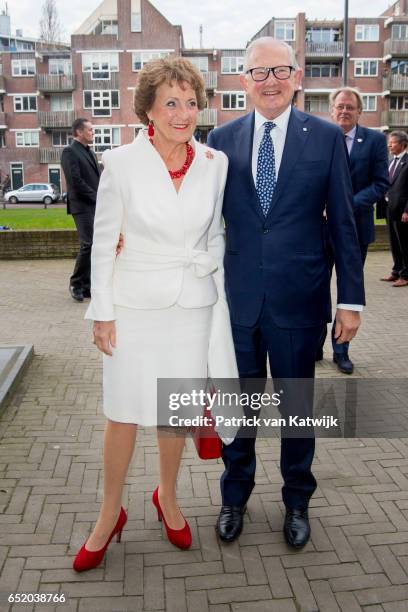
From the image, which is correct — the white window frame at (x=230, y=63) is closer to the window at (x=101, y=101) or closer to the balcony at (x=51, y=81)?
the window at (x=101, y=101)

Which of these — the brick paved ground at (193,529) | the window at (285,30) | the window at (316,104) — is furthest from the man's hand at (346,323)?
the window at (285,30)

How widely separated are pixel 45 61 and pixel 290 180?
5613 cm

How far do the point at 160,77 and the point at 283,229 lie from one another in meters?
0.84

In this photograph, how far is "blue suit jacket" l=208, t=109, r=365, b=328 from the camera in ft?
8.95

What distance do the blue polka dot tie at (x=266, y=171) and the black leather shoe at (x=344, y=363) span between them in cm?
310

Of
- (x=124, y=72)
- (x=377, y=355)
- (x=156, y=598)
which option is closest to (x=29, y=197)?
(x=124, y=72)

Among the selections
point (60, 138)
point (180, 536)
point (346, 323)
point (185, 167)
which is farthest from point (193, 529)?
point (60, 138)

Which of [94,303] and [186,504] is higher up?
[94,303]

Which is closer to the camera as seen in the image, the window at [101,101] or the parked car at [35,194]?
the parked car at [35,194]

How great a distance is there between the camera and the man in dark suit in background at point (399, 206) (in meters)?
9.98

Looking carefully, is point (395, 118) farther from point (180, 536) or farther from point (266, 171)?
point (180, 536)

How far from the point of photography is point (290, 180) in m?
2.72

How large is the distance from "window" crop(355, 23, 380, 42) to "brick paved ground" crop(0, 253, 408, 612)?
5436 centimetres

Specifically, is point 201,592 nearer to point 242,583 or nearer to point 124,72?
point 242,583
